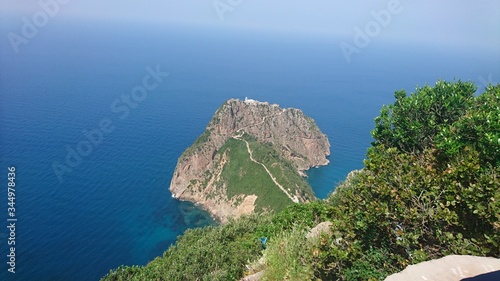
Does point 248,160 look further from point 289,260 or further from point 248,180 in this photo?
point 289,260

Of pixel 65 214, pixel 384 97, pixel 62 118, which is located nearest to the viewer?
pixel 65 214

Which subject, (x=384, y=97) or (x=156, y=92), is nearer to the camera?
(x=156, y=92)

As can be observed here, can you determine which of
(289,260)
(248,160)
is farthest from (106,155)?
(289,260)

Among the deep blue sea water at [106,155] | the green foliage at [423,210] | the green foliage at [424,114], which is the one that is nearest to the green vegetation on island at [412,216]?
the green foliage at [423,210]

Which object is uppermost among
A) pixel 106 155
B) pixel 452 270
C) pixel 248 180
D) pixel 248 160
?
pixel 248 160

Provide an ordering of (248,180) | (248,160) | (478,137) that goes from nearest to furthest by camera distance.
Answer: (478,137) → (248,180) → (248,160)

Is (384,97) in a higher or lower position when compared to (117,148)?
higher

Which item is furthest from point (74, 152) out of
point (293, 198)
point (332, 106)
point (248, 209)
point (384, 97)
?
point (384, 97)

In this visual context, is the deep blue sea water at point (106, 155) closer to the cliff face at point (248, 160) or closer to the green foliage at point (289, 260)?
the cliff face at point (248, 160)

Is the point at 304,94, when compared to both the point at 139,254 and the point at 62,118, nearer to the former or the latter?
the point at 62,118
